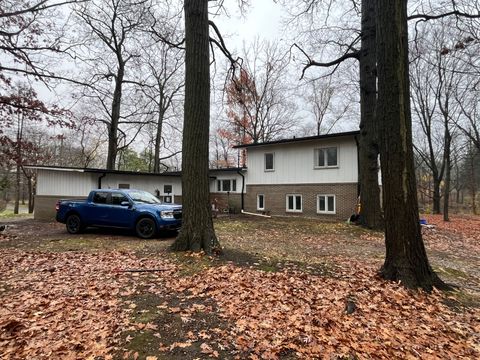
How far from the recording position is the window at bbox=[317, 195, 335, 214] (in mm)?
18266

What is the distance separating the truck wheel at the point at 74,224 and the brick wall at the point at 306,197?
12.3 metres

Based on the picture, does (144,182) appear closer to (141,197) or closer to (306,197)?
(141,197)

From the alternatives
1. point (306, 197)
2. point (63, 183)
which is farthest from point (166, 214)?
point (63, 183)

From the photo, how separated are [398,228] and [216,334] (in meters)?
3.79

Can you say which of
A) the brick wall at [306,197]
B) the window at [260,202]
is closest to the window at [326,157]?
→ the brick wall at [306,197]

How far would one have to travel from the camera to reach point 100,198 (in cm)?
1229

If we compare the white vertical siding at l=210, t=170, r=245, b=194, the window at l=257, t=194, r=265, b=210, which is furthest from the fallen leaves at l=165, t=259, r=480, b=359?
the white vertical siding at l=210, t=170, r=245, b=194

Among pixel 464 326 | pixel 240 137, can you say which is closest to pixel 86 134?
pixel 240 137

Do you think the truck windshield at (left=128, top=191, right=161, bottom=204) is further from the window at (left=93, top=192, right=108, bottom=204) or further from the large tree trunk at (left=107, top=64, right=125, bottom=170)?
the large tree trunk at (left=107, top=64, right=125, bottom=170)

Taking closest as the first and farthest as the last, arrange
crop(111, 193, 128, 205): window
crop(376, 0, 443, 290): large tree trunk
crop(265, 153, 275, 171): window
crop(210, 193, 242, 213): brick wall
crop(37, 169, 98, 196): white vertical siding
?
crop(376, 0, 443, 290): large tree trunk → crop(111, 193, 128, 205): window → crop(37, 169, 98, 196): white vertical siding → crop(265, 153, 275, 171): window → crop(210, 193, 242, 213): brick wall

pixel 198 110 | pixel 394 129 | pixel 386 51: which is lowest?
pixel 394 129

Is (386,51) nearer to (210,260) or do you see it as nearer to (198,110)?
(198,110)

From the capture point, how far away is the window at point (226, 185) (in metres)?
24.0

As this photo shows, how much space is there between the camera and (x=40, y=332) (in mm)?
3719
